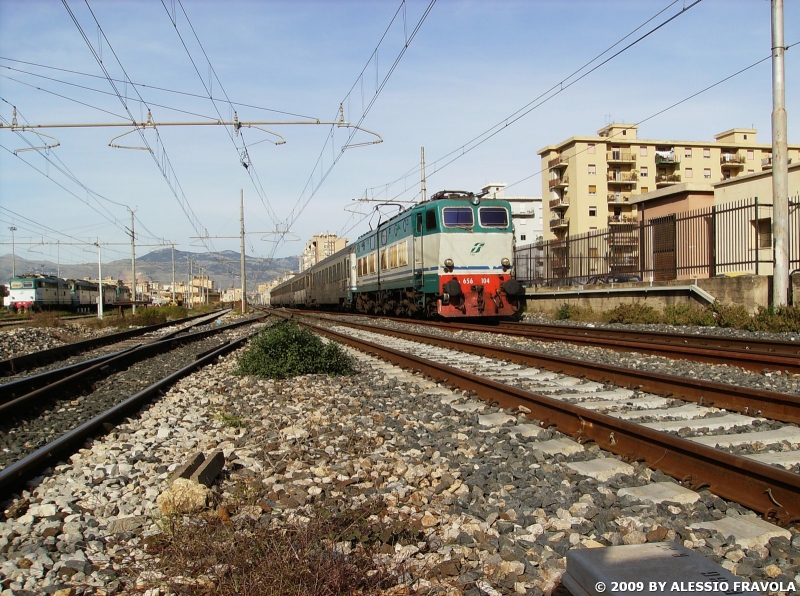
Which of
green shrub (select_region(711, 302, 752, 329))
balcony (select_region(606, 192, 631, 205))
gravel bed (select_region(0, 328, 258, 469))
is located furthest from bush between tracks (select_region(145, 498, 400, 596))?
balcony (select_region(606, 192, 631, 205))

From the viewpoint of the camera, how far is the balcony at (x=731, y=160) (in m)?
73.2

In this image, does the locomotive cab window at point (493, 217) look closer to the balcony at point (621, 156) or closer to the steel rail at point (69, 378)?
the steel rail at point (69, 378)

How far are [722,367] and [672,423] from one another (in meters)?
3.59

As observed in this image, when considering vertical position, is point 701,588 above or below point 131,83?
below

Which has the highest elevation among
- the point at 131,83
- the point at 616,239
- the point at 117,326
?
the point at 131,83

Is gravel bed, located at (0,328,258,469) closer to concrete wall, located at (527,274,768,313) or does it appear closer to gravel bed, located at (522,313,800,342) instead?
gravel bed, located at (522,313,800,342)

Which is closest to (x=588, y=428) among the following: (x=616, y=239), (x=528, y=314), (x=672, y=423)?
(x=672, y=423)

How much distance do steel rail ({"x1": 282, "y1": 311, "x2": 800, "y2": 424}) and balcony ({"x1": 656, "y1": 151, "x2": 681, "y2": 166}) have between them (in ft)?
232

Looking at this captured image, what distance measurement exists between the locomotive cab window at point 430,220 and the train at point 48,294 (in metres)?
31.0

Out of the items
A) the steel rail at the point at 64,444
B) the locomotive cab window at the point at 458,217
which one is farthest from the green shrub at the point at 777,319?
the steel rail at the point at 64,444

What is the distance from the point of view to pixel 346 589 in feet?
8.73

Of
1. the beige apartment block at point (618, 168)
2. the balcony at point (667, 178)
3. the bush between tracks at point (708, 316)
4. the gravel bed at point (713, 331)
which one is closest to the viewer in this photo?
the gravel bed at point (713, 331)

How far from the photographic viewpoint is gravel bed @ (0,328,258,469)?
234 inches

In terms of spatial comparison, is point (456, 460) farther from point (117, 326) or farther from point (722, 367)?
Result: point (117, 326)
